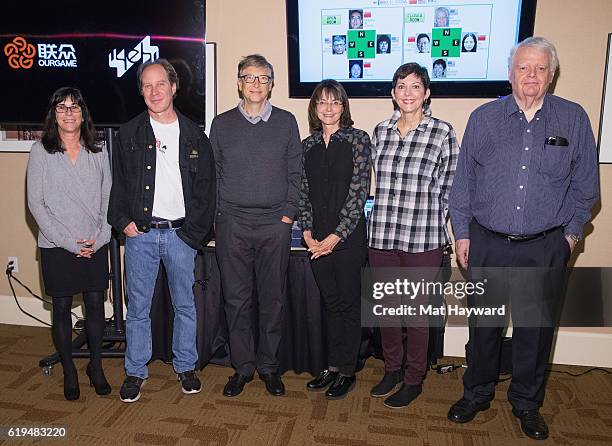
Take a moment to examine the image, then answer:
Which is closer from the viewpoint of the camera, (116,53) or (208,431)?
(208,431)

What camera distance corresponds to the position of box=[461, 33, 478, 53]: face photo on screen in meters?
3.01

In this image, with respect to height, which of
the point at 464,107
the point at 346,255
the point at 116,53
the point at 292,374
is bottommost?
the point at 292,374

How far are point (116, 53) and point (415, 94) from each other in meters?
1.74

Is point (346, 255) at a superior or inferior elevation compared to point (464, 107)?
inferior

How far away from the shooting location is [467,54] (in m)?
3.04

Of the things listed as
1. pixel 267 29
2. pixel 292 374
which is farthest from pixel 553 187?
pixel 267 29

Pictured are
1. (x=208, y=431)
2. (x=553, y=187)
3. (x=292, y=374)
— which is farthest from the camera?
(x=292, y=374)

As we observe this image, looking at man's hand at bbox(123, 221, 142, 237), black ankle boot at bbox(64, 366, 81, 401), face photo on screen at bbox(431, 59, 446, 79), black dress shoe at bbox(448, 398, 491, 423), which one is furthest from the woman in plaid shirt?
black ankle boot at bbox(64, 366, 81, 401)

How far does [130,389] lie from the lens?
2672 mm

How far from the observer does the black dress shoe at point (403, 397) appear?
261 centimetres

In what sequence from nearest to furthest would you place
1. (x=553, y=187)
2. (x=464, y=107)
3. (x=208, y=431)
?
(x=553, y=187) < (x=208, y=431) < (x=464, y=107)

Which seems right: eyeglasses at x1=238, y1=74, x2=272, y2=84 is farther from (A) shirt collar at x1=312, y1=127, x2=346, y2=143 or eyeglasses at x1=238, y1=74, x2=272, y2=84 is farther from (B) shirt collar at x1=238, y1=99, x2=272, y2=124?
(A) shirt collar at x1=312, y1=127, x2=346, y2=143

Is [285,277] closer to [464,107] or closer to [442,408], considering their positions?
[442,408]

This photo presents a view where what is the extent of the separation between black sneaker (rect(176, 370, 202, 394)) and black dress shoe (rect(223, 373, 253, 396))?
0.14 m
